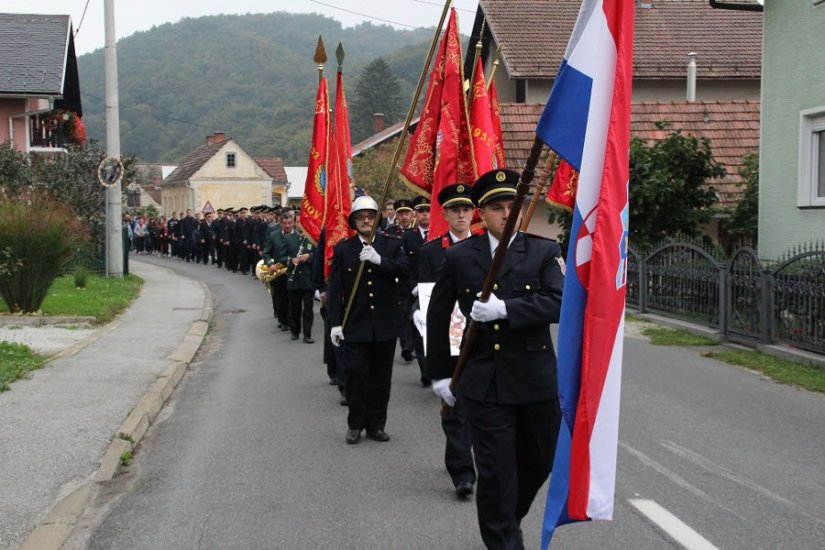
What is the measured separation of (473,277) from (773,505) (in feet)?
8.34

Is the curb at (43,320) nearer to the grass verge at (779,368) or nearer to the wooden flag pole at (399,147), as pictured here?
the wooden flag pole at (399,147)

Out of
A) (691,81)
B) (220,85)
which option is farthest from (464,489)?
(220,85)

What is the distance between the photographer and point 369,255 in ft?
25.0

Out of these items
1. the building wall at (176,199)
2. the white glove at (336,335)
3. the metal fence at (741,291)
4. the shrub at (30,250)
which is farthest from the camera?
the building wall at (176,199)

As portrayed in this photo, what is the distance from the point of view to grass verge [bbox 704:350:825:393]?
10.4 m

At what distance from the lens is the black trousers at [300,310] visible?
14.6m

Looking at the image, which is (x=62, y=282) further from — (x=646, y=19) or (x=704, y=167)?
(x=646, y=19)

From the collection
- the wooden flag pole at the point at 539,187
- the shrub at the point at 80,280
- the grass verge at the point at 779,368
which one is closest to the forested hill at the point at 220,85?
the shrub at the point at 80,280

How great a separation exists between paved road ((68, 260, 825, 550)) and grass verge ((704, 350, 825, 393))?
284 millimetres

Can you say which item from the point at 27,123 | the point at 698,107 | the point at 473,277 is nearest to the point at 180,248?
A: the point at 27,123

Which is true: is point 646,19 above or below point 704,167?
above

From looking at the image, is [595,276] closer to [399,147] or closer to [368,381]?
[399,147]

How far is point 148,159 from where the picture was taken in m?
120

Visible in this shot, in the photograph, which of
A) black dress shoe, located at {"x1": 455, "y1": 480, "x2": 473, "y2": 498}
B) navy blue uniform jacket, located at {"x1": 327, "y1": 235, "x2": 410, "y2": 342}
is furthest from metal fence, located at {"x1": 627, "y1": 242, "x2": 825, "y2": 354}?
black dress shoe, located at {"x1": 455, "y1": 480, "x2": 473, "y2": 498}
